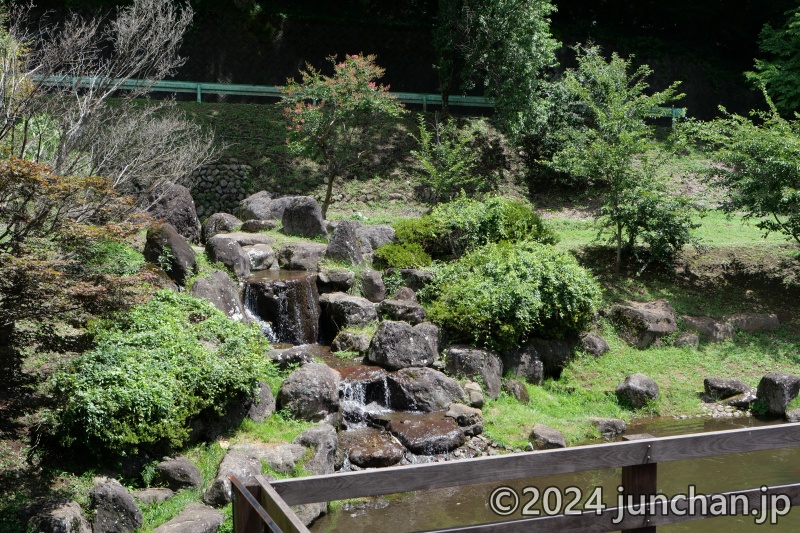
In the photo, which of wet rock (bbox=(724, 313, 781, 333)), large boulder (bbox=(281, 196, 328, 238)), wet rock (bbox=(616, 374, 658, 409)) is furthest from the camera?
large boulder (bbox=(281, 196, 328, 238))

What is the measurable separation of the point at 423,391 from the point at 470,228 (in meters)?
5.30

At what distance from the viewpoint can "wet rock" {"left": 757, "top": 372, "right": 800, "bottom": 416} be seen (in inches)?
531

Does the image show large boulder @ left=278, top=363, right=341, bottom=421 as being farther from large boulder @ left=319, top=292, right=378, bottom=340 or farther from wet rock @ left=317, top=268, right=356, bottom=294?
wet rock @ left=317, top=268, right=356, bottom=294

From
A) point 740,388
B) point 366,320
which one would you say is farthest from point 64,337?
point 740,388

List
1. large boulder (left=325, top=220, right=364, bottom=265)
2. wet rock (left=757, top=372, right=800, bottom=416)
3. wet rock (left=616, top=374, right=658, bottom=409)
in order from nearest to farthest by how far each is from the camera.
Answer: wet rock (left=757, top=372, right=800, bottom=416) < wet rock (left=616, top=374, right=658, bottom=409) < large boulder (left=325, top=220, right=364, bottom=265)

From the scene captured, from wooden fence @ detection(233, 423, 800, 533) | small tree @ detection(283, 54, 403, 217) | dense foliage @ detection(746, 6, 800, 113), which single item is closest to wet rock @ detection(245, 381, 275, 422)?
wooden fence @ detection(233, 423, 800, 533)

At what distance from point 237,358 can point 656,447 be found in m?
7.26

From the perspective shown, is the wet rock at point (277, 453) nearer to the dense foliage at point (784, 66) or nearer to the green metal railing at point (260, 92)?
the green metal railing at point (260, 92)

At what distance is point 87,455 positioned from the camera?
9031mm

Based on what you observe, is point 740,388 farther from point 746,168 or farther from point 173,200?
point 173,200

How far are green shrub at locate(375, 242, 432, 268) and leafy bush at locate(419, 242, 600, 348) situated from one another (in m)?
0.77

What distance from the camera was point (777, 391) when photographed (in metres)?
13.5

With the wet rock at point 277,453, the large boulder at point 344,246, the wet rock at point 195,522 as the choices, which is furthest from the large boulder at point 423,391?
the wet rock at point 195,522

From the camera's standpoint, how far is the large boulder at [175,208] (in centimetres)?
1570
